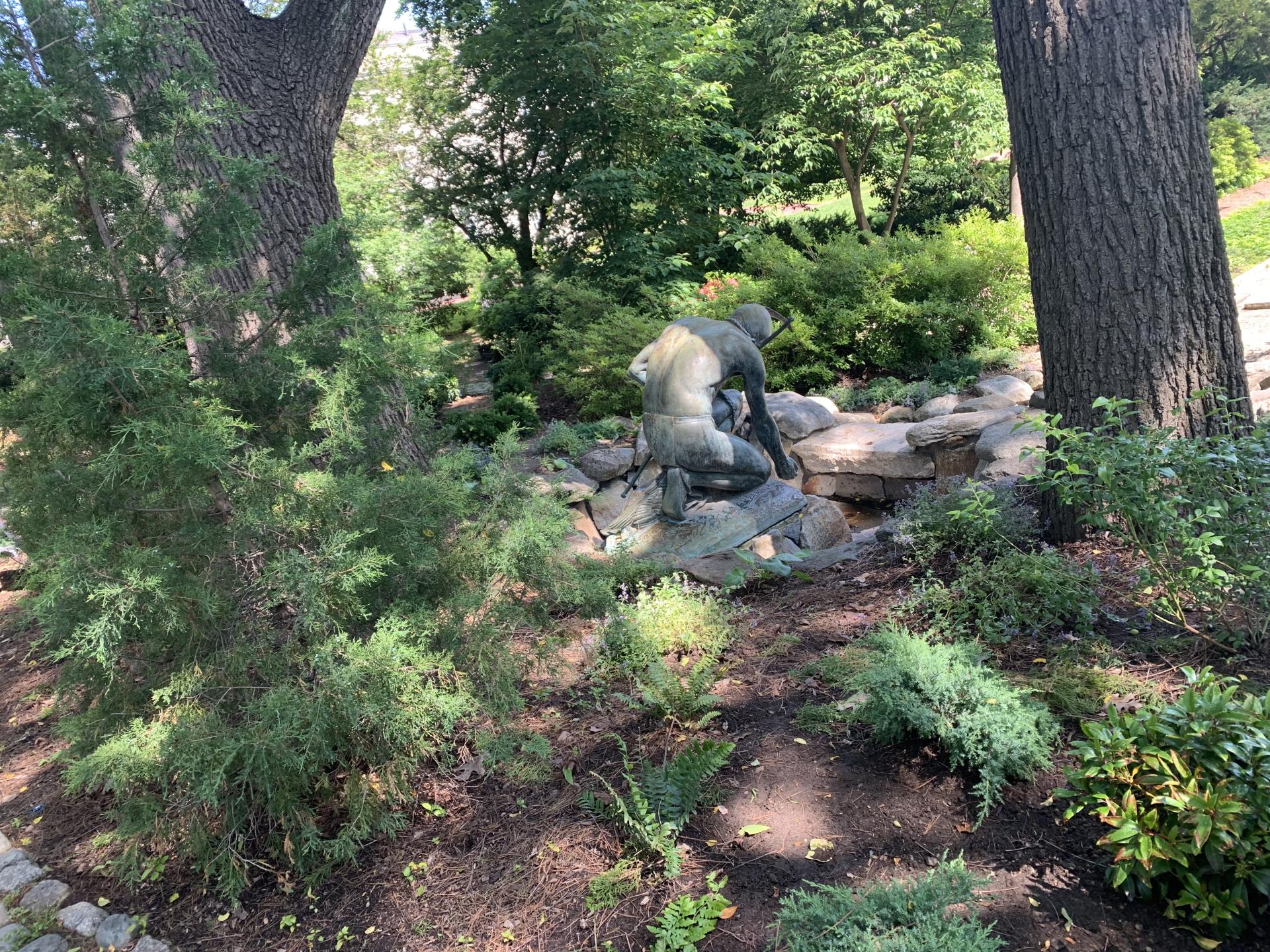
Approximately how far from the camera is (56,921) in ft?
9.22

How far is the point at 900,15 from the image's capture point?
47.1ft

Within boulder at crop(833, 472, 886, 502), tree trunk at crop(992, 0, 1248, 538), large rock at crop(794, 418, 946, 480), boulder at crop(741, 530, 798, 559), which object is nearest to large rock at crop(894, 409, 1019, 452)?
large rock at crop(794, 418, 946, 480)

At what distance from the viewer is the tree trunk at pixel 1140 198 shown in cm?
372

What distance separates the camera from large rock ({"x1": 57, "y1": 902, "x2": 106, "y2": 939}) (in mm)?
2746

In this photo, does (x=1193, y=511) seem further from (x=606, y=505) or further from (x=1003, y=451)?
(x=606, y=505)

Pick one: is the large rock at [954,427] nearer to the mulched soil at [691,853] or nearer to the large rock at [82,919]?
the mulched soil at [691,853]

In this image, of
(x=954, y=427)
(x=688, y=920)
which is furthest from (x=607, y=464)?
(x=688, y=920)

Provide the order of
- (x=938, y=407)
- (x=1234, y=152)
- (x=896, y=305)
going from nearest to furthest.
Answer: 1. (x=938, y=407)
2. (x=896, y=305)
3. (x=1234, y=152)

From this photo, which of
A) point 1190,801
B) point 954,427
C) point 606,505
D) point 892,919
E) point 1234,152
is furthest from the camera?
point 1234,152

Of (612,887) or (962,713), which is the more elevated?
(962,713)

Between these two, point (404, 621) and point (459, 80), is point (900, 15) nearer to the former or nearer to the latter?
point (459, 80)

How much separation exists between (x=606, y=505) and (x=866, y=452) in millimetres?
2486

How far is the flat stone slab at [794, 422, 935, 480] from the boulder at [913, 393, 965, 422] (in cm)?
45

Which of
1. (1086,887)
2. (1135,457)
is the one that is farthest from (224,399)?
(1135,457)
